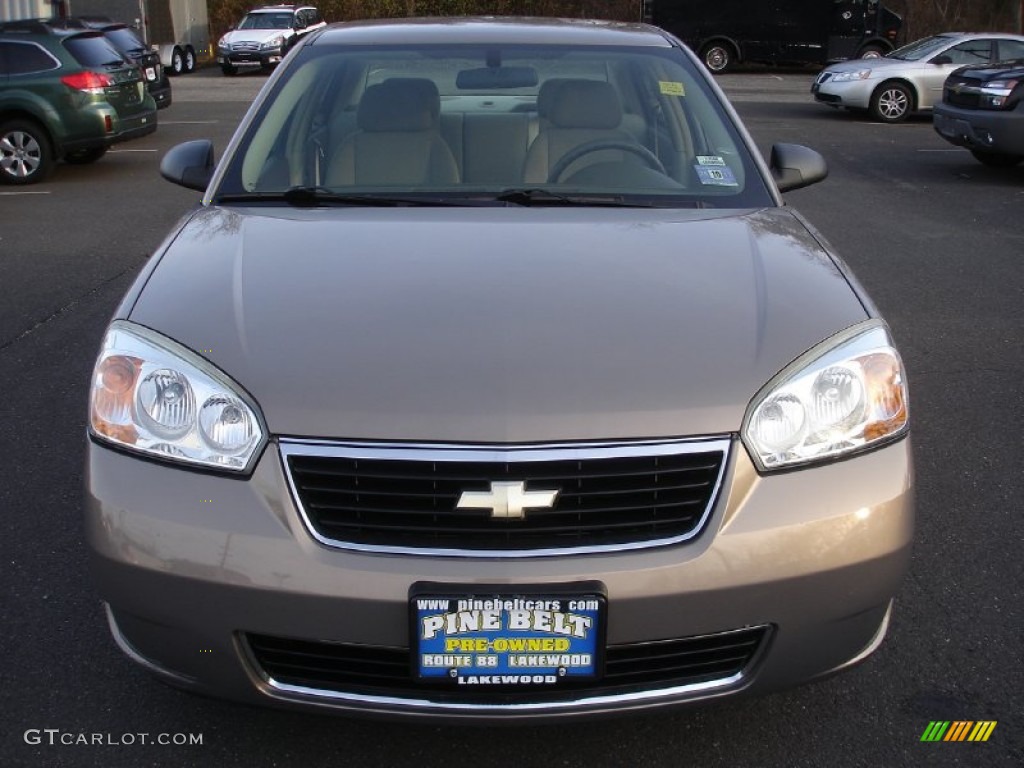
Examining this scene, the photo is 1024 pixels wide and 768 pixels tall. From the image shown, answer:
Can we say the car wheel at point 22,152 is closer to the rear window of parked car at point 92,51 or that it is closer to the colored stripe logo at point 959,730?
the rear window of parked car at point 92,51

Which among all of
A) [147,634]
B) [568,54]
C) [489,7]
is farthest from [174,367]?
[489,7]

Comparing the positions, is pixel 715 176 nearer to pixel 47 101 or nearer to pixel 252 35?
pixel 47 101

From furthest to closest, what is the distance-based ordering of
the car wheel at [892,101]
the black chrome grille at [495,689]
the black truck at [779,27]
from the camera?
1. the black truck at [779,27]
2. the car wheel at [892,101]
3. the black chrome grille at [495,689]

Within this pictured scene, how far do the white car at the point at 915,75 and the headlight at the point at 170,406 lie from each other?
674 inches

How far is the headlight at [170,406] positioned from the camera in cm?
243

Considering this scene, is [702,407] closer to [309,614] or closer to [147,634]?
[309,614]

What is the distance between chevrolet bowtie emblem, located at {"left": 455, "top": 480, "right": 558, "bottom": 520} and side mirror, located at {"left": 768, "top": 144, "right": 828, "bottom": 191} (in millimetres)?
2148

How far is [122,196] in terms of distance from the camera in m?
11.1

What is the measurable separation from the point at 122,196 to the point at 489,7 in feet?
89.4

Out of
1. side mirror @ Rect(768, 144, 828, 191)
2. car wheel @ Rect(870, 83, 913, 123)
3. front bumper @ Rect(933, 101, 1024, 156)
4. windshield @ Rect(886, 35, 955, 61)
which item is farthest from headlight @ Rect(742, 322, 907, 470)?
windshield @ Rect(886, 35, 955, 61)

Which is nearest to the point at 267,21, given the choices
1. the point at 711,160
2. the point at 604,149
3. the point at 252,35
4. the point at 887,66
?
the point at 252,35

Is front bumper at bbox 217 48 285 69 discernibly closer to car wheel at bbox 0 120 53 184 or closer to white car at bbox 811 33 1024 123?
white car at bbox 811 33 1024 123

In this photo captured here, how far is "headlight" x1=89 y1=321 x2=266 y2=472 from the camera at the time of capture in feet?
7.98

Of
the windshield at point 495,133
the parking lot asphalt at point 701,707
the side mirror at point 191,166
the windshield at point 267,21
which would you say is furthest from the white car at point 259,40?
the windshield at point 495,133
